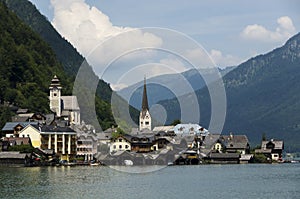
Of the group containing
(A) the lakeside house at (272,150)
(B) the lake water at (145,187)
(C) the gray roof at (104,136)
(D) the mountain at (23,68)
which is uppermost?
(D) the mountain at (23,68)

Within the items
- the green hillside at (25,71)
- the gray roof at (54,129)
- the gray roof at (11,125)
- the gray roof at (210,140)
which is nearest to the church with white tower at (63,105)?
the green hillside at (25,71)

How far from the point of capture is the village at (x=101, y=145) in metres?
83.9

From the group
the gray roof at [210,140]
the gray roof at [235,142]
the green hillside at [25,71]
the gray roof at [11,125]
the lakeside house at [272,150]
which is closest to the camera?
the gray roof at [11,125]

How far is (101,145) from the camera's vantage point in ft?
321

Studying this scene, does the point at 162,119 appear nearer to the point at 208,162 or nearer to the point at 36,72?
the point at 36,72

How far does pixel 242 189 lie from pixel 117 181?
34.9ft

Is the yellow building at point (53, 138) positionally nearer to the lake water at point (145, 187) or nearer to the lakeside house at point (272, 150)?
the lakeside house at point (272, 150)

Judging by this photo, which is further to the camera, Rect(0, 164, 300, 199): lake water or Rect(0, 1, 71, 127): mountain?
Rect(0, 1, 71, 127): mountain

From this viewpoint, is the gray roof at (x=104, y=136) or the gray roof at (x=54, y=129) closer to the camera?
the gray roof at (x=54, y=129)

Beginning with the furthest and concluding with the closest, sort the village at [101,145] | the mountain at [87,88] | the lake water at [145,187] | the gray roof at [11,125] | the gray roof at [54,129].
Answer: the mountain at [87,88], the gray roof at [11,125], the gray roof at [54,129], the village at [101,145], the lake water at [145,187]

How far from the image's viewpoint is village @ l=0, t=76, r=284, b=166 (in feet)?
275

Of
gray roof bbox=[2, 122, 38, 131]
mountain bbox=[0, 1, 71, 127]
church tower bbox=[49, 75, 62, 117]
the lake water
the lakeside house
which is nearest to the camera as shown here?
the lake water

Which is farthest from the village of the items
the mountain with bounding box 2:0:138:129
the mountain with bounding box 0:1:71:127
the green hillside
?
the mountain with bounding box 2:0:138:129

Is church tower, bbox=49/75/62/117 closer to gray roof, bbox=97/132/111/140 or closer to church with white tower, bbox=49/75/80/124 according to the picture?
church with white tower, bbox=49/75/80/124
